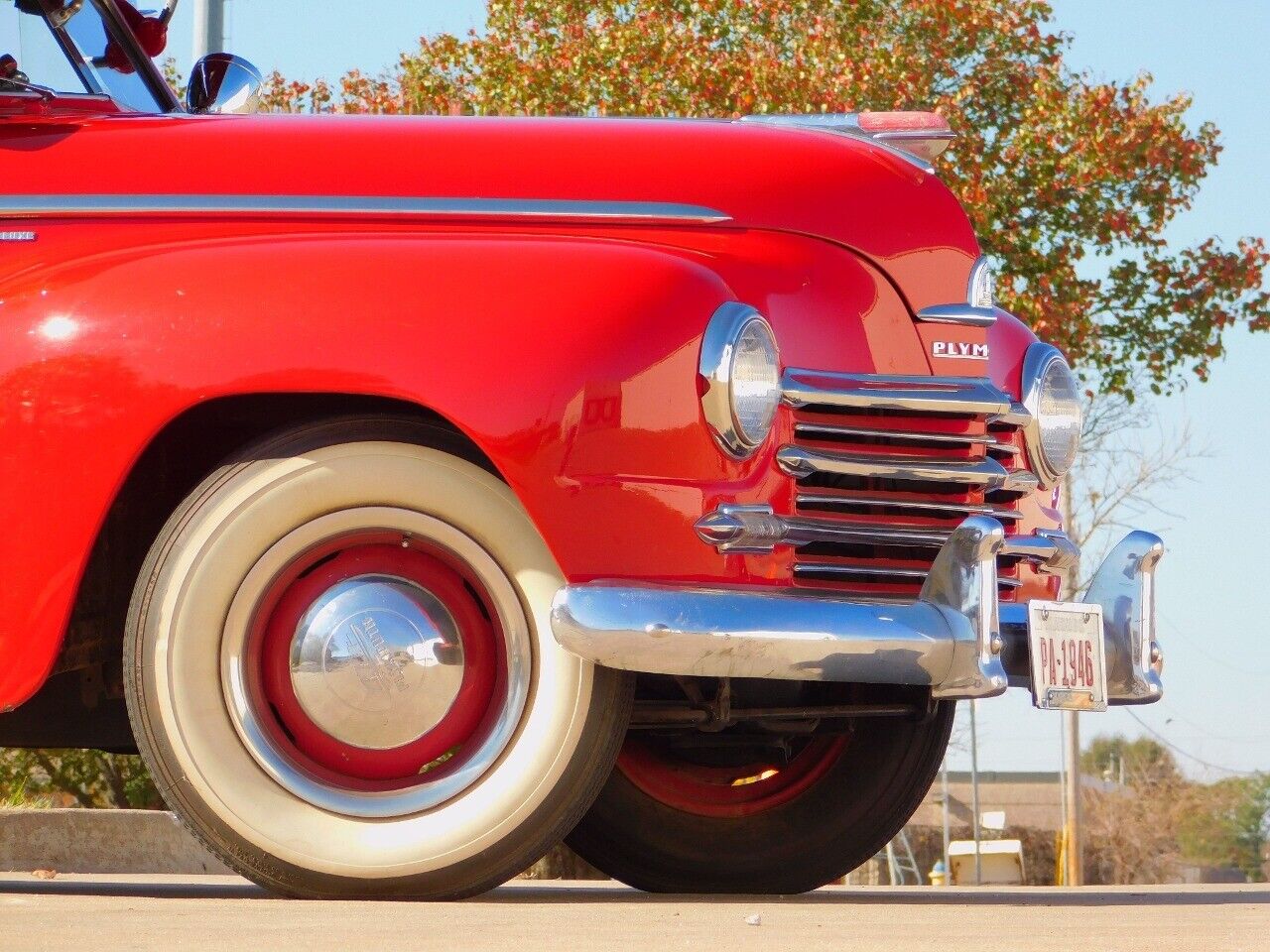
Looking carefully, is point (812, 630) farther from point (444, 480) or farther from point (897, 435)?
point (444, 480)

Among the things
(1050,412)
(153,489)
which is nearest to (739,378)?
(1050,412)

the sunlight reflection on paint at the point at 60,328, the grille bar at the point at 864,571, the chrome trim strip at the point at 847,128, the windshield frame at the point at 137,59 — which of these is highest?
the windshield frame at the point at 137,59

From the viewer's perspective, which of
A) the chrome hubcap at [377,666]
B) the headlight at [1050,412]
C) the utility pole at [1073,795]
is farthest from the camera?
the utility pole at [1073,795]

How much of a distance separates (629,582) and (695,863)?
4.53ft

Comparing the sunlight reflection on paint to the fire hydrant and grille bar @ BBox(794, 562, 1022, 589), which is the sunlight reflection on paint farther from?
the fire hydrant

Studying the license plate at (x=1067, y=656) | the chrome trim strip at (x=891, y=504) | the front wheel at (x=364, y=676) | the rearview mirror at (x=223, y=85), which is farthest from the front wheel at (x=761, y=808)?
the rearview mirror at (x=223, y=85)

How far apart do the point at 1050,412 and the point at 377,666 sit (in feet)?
5.62

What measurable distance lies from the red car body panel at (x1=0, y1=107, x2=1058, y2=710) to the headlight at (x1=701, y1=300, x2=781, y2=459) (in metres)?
0.03

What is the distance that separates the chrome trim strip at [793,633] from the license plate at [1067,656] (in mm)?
243

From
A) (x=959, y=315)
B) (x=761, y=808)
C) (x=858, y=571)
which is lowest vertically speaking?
(x=761, y=808)

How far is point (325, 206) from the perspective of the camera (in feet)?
12.7

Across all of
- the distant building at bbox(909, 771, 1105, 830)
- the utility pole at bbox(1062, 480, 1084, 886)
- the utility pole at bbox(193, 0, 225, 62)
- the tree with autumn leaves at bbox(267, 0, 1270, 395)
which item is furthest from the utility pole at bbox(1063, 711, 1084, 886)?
the distant building at bbox(909, 771, 1105, 830)

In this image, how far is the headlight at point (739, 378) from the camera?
3.62 metres

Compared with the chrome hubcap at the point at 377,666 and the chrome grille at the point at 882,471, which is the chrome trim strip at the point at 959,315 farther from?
the chrome hubcap at the point at 377,666
